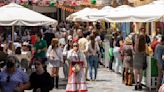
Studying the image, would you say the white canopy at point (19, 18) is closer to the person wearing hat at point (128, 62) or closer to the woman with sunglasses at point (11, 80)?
the person wearing hat at point (128, 62)

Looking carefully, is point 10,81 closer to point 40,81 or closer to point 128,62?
point 40,81

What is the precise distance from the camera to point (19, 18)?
14.8m

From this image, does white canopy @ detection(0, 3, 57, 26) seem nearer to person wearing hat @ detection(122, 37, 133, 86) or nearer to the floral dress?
the floral dress

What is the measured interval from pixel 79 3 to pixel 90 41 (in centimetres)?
2664

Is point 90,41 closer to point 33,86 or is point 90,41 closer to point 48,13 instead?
point 33,86

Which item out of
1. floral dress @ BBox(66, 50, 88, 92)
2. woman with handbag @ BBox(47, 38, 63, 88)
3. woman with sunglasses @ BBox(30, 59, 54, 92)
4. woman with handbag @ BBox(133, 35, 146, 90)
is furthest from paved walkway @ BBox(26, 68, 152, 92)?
woman with sunglasses @ BBox(30, 59, 54, 92)

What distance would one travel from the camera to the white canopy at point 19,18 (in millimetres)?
14562

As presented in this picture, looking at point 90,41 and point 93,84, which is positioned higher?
point 90,41

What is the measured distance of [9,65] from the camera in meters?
9.03

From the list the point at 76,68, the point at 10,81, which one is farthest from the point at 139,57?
the point at 10,81

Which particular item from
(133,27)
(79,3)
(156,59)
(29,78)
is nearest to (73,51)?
(156,59)

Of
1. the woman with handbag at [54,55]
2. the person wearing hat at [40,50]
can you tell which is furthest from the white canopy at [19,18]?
the person wearing hat at [40,50]

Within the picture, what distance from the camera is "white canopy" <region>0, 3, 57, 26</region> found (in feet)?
47.8

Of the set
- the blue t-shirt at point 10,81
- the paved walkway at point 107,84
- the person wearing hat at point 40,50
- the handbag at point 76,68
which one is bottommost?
the paved walkway at point 107,84
